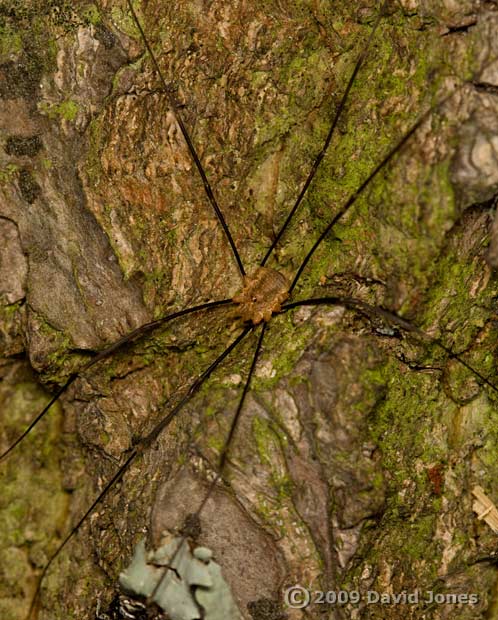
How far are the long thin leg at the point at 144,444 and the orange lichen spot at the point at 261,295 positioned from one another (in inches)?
3.2

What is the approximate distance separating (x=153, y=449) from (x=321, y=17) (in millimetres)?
1737

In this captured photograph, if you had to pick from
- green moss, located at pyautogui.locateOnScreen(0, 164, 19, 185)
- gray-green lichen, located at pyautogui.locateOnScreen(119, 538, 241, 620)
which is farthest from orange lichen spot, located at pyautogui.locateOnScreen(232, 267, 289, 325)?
green moss, located at pyautogui.locateOnScreen(0, 164, 19, 185)

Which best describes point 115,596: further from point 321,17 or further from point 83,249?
point 321,17

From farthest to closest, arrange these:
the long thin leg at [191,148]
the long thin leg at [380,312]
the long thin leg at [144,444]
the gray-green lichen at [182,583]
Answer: the long thin leg at [191,148]
the long thin leg at [144,444]
the long thin leg at [380,312]
the gray-green lichen at [182,583]

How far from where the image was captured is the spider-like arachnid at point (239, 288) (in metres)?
2.18

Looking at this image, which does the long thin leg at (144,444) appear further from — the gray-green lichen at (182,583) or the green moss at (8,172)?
the green moss at (8,172)

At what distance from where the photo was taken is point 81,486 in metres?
2.71

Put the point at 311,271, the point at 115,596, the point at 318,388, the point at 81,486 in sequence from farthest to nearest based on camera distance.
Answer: the point at 81,486 → the point at 311,271 → the point at 115,596 → the point at 318,388

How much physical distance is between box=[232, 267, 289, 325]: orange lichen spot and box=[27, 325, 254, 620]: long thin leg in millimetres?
82

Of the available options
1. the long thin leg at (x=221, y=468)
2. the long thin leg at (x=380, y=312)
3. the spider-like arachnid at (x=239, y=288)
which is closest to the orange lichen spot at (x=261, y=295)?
the spider-like arachnid at (x=239, y=288)

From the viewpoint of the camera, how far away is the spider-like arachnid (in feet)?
7.15

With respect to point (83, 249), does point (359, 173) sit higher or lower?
higher

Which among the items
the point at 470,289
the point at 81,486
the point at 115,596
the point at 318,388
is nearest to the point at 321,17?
the point at 470,289

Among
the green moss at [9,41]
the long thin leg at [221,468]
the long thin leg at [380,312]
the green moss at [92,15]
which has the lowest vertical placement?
the long thin leg at [221,468]
